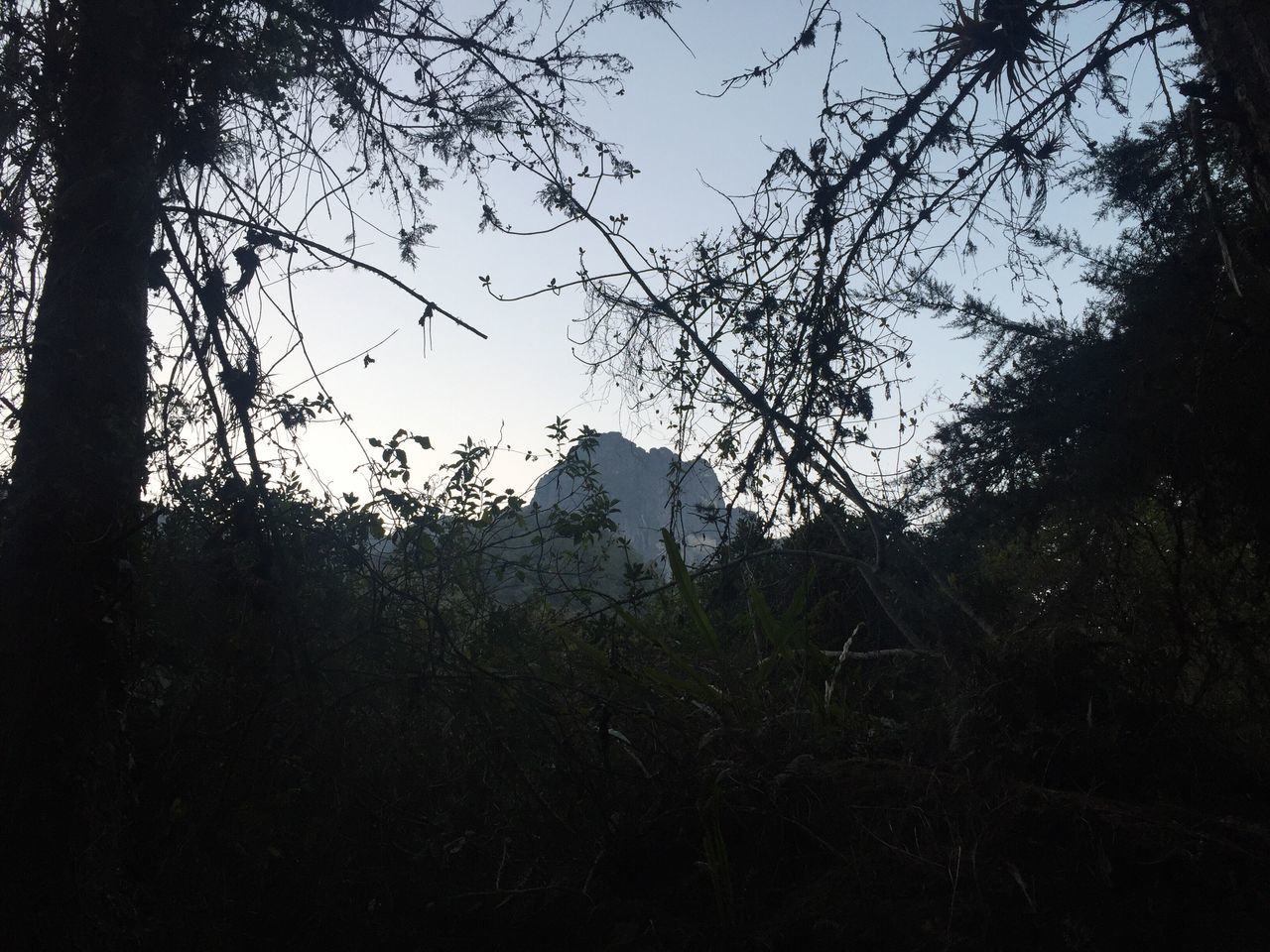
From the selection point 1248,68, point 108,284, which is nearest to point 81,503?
point 108,284

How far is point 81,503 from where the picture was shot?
2.31 m

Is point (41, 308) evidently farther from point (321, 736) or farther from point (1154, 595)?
point (1154, 595)

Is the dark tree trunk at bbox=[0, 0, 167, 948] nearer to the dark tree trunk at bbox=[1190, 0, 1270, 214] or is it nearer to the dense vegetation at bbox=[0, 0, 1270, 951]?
the dense vegetation at bbox=[0, 0, 1270, 951]

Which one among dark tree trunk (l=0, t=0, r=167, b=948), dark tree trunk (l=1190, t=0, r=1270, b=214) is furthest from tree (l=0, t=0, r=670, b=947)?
dark tree trunk (l=1190, t=0, r=1270, b=214)

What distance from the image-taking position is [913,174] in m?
3.49

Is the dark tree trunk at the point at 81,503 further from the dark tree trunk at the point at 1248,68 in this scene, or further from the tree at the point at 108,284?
the dark tree trunk at the point at 1248,68

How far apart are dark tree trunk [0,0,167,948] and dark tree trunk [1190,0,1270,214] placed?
3989 mm

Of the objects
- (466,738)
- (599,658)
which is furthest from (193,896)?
(599,658)

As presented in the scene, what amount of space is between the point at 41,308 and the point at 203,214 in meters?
0.59

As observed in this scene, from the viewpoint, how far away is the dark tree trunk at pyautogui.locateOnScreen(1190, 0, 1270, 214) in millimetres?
3275

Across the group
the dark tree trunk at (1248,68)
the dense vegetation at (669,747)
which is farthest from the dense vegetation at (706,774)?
the dark tree trunk at (1248,68)

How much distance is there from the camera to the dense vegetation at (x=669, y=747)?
6.90 feet

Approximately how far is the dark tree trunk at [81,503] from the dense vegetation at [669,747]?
0.5 inches

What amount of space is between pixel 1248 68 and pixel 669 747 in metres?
3.42
